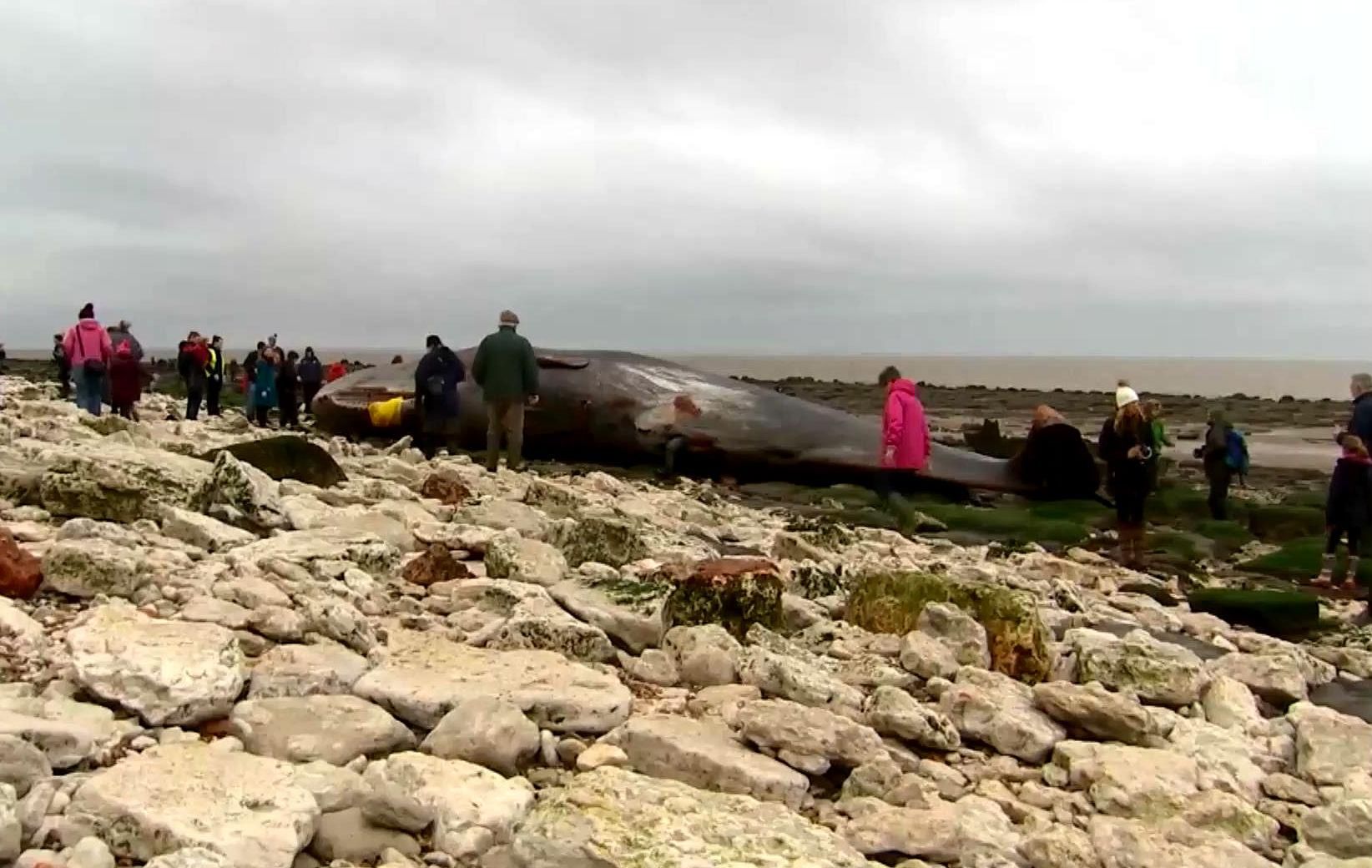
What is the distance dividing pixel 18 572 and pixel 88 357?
10456 mm

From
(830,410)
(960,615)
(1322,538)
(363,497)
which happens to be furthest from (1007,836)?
(830,410)

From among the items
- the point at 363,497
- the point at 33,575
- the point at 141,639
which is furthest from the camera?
the point at 363,497

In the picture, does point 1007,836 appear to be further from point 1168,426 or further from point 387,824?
point 1168,426

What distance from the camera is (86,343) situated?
14.4m

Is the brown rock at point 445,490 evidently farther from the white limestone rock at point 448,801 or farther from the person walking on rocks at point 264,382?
the person walking on rocks at point 264,382

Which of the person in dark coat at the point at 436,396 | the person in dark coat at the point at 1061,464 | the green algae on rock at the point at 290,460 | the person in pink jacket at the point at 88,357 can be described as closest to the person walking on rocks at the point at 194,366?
the person in pink jacket at the point at 88,357

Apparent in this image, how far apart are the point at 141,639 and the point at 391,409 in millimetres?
14882

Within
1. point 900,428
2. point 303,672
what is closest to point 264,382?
point 900,428

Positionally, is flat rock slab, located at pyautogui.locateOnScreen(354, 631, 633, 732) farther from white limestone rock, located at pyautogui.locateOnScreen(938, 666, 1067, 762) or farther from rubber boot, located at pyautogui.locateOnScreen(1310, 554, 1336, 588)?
rubber boot, located at pyautogui.locateOnScreen(1310, 554, 1336, 588)

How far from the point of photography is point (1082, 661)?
239 inches

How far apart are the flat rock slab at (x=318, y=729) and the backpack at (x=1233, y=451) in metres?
13.4

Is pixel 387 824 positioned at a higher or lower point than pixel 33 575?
lower

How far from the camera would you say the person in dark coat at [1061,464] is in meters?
16.1

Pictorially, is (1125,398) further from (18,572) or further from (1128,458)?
(18,572)
